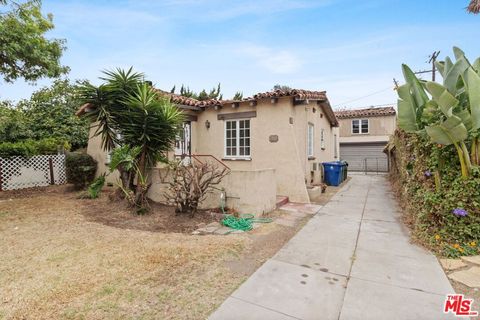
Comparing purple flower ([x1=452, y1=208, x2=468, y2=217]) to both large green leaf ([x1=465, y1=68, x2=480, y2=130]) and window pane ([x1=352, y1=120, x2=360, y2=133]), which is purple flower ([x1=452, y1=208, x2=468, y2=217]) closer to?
large green leaf ([x1=465, y1=68, x2=480, y2=130])

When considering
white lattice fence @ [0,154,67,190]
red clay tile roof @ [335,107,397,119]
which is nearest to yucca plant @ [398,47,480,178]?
white lattice fence @ [0,154,67,190]

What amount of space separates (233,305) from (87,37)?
431 inches

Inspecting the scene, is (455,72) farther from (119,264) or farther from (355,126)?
(355,126)

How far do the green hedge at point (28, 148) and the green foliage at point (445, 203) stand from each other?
14.2 m

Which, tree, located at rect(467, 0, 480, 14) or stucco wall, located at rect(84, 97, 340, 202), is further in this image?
stucco wall, located at rect(84, 97, 340, 202)

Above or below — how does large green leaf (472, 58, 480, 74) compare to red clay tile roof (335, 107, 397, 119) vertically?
below

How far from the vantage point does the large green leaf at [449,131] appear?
165 inches

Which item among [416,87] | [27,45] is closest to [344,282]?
[416,87]

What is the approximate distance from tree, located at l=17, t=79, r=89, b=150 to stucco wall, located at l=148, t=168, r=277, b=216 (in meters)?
10.1

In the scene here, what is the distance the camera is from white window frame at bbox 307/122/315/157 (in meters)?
10.8

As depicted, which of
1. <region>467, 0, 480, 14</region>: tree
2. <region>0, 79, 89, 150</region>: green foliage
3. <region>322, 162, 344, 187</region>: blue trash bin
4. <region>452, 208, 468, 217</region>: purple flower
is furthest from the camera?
<region>322, 162, 344, 187</region>: blue trash bin

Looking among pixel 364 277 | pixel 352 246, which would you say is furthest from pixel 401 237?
pixel 364 277

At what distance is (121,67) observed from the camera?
716 centimetres

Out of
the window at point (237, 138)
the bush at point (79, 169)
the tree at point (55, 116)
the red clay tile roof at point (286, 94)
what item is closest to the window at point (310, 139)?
the red clay tile roof at point (286, 94)
